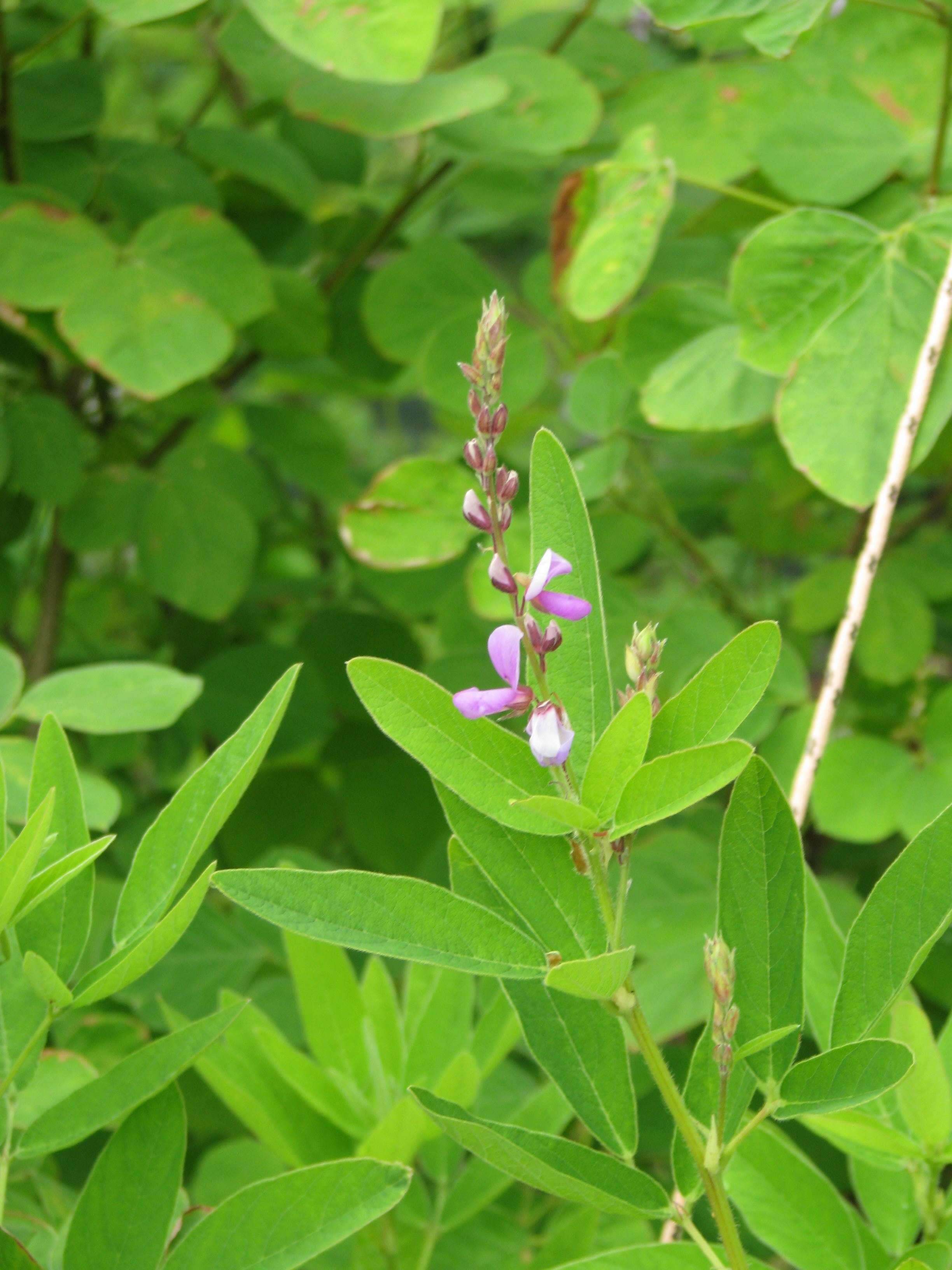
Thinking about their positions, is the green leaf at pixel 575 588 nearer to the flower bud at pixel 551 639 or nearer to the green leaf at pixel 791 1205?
the flower bud at pixel 551 639

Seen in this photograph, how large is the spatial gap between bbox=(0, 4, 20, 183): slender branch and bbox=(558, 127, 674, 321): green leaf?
46 cm

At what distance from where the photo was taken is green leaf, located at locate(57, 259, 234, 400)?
0.91 metres

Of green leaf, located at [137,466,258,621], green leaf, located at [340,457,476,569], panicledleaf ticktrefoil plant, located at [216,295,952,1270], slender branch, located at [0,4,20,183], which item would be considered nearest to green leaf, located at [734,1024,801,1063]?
panicledleaf ticktrefoil plant, located at [216,295,952,1270]

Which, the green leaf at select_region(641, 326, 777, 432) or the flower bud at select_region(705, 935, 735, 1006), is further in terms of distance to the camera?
the green leaf at select_region(641, 326, 777, 432)

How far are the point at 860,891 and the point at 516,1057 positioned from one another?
322 millimetres

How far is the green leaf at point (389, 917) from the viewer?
393 millimetres

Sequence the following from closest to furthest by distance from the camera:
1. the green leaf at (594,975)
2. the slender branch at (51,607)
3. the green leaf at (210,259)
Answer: the green leaf at (594,975)
the green leaf at (210,259)
the slender branch at (51,607)

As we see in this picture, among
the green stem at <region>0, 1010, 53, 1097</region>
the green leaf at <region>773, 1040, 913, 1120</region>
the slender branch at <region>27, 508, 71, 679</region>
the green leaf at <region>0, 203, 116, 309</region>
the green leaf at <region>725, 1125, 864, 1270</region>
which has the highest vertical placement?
the green leaf at <region>773, 1040, 913, 1120</region>

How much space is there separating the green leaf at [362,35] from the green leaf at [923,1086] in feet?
2.13

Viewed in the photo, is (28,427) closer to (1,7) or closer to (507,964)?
(1,7)

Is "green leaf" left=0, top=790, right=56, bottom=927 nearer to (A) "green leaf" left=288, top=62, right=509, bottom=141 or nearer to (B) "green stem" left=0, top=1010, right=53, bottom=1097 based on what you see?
(B) "green stem" left=0, top=1010, right=53, bottom=1097

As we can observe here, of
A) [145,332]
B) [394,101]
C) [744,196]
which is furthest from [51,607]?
[744,196]

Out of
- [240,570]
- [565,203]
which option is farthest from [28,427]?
[565,203]

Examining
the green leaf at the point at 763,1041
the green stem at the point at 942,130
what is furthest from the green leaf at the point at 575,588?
the green stem at the point at 942,130
